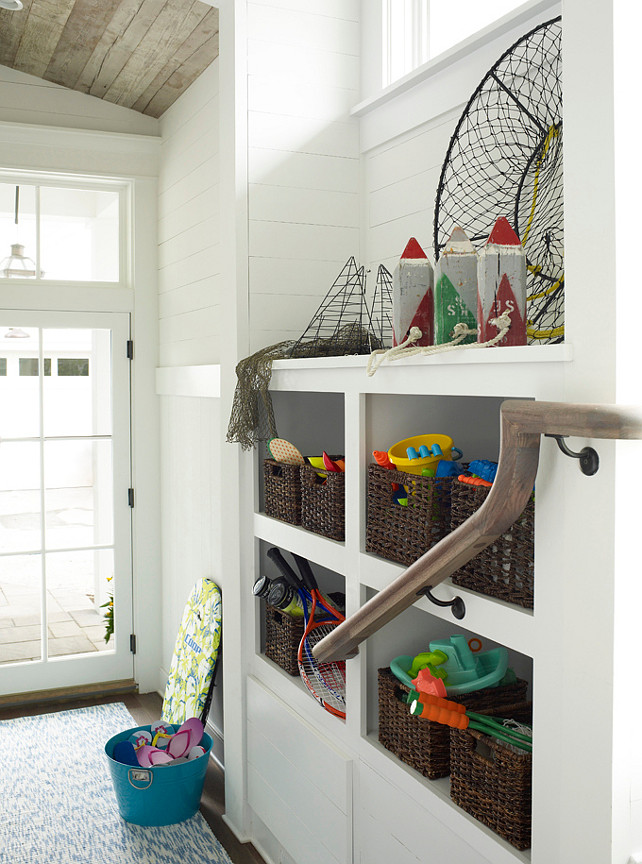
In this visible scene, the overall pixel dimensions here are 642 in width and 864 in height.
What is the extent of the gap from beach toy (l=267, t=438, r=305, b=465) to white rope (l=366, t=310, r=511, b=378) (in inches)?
23.1

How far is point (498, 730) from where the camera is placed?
1567mm

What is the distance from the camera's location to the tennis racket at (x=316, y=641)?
2.10 metres

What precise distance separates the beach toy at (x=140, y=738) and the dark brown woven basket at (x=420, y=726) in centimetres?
129

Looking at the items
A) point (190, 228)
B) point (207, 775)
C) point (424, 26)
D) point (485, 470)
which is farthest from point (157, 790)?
point (424, 26)

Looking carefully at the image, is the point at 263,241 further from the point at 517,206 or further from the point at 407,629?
the point at 407,629

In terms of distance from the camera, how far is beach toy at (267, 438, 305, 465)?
7.51 feet

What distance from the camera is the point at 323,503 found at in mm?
2086

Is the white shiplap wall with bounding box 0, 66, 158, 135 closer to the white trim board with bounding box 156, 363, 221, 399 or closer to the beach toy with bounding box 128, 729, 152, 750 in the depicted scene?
the white trim board with bounding box 156, 363, 221, 399

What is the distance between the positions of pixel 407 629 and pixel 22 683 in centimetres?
259

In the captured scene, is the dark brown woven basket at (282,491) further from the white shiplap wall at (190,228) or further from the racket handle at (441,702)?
the white shiplap wall at (190,228)

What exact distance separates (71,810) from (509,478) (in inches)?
89.9

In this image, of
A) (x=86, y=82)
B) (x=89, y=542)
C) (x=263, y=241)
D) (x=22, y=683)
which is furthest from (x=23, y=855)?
(x=86, y=82)

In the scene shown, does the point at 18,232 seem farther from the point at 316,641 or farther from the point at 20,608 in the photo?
the point at 316,641

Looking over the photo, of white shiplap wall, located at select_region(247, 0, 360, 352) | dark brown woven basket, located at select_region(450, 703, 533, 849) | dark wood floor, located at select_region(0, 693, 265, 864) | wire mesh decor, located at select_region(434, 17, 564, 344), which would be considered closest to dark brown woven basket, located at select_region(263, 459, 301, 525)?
white shiplap wall, located at select_region(247, 0, 360, 352)
